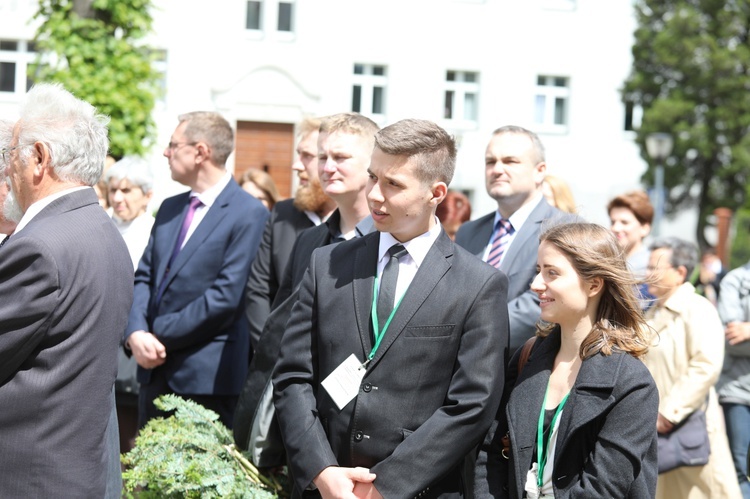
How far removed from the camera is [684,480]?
235 inches

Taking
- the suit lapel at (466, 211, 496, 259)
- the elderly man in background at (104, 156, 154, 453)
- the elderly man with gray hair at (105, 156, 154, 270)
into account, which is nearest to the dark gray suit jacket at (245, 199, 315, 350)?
the suit lapel at (466, 211, 496, 259)

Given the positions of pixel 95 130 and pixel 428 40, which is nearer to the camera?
pixel 95 130

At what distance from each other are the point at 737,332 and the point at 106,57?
29.0ft

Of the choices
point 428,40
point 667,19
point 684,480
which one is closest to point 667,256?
point 684,480

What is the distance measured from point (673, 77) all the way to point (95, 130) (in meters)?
29.0

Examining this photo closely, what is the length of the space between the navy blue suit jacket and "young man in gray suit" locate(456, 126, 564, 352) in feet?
4.22

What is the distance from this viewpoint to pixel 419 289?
387 centimetres

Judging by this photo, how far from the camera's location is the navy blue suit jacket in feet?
19.1

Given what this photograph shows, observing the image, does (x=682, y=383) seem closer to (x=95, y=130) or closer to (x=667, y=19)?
(x=95, y=130)

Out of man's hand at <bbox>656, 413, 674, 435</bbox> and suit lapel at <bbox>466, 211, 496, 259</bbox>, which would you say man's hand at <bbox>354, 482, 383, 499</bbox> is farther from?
man's hand at <bbox>656, 413, 674, 435</bbox>

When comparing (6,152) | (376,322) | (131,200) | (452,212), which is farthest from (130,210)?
(376,322)

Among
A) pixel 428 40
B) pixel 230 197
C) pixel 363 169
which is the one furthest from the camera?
pixel 428 40

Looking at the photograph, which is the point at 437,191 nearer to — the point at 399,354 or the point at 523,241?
the point at 399,354

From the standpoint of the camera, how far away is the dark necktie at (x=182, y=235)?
6031mm
